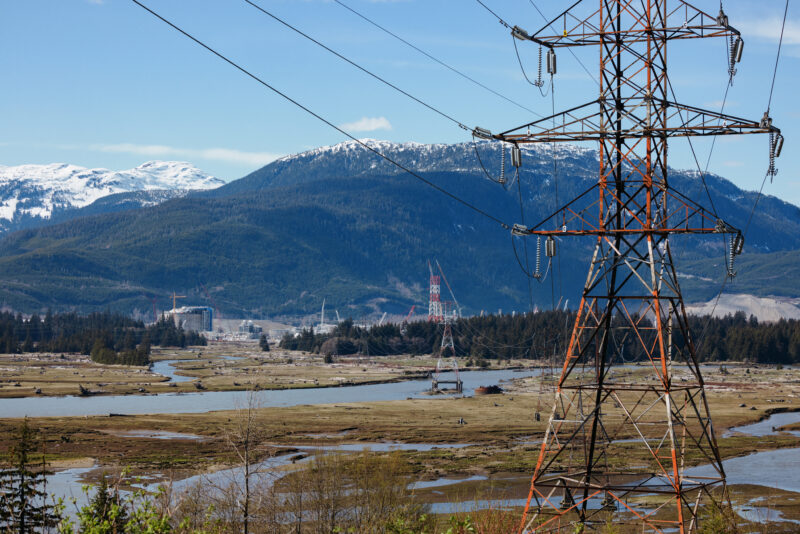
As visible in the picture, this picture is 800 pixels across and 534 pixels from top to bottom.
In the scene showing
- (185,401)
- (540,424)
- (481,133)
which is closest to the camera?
(481,133)

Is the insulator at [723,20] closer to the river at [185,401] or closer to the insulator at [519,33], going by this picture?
the insulator at [519,33]

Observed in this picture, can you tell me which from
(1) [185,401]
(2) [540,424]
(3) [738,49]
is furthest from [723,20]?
(1) [185,401]

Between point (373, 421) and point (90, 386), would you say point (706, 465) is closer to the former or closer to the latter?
point (373, 421)

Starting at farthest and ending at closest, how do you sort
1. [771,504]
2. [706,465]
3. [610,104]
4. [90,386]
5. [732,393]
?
[90,386], [732,393], [706,465], [771,504], [610,104]

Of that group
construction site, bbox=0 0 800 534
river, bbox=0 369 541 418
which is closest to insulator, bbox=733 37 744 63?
construction site, bbox=0 0 800 534

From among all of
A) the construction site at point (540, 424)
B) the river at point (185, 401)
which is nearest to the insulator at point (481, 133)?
the construction site at point (540, 424)

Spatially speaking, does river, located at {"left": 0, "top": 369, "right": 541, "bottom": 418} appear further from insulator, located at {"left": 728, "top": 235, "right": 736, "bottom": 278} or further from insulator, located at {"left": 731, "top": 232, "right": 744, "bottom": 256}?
insulator, located at {"left": 731, "top": 232, "right": 744, "bottom": 256}

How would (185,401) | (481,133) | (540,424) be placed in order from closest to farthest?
(481,133)
(540,424)
(185,401)

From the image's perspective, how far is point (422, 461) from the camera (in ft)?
269

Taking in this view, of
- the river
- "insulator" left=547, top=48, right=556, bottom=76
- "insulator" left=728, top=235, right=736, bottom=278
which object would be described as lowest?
the river

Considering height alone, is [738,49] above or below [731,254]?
above

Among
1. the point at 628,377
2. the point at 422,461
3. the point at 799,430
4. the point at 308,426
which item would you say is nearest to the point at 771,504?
the point at 422,461

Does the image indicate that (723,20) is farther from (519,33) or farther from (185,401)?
(185,401)

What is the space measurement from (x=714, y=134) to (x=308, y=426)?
81.2 metres
